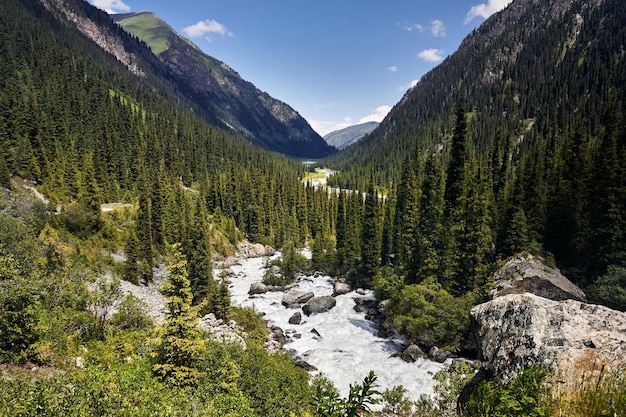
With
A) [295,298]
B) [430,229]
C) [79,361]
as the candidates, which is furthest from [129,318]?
[430,229]

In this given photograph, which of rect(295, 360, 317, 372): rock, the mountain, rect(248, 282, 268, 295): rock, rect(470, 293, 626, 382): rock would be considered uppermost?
the mountain

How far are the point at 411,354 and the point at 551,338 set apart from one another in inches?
1078

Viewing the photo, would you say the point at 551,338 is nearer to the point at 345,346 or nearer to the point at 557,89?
the point at 345,346

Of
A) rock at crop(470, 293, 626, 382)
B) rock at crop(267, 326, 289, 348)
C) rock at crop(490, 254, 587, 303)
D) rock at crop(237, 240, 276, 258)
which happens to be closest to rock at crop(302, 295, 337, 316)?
rock at crop(267, 326, 289, 348)

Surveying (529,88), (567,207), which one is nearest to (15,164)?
(567,207)

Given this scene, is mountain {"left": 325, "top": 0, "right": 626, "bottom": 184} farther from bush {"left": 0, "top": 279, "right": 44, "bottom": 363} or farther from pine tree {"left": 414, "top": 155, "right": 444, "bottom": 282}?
bush {"left": 0, "top": 279, "right": 44, "bottom": 363}

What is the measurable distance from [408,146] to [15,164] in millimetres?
186218

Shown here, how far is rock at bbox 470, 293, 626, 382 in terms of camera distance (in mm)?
7730

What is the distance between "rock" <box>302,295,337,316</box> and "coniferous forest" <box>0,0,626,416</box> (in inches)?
310

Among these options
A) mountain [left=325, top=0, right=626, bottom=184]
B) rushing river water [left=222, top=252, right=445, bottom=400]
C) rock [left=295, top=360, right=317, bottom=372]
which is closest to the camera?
rushing river water [left=222, top=252, right=445, bottom=400]

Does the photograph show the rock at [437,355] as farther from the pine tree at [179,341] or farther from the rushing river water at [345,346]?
the pine tree at [179,341]

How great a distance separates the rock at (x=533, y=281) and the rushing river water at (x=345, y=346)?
464 inches

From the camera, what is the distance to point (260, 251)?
9469 cm

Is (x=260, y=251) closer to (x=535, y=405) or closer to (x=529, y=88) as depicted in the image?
(x=535, y=405)
